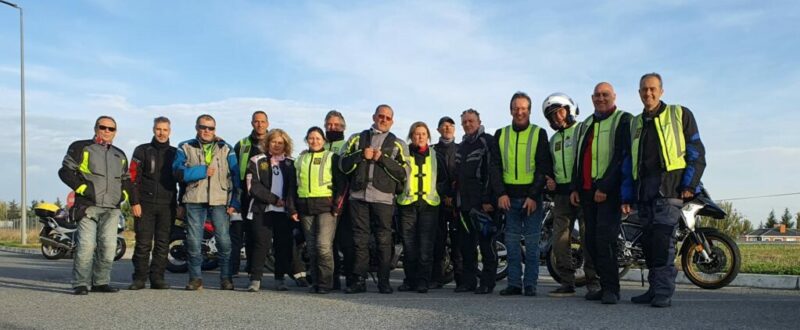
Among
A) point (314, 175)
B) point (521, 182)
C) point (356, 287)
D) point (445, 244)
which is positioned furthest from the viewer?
point (445, 244)

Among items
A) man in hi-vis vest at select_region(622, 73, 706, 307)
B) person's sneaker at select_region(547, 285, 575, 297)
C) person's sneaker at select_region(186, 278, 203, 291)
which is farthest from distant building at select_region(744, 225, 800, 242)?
person's sneaker at select_region(186, 278, 203, 291)

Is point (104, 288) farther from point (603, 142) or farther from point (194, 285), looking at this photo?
point (603, 142)

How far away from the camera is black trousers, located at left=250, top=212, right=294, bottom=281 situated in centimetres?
735

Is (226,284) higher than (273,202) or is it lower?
lower

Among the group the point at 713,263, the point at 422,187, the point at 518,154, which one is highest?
the point at 518,154

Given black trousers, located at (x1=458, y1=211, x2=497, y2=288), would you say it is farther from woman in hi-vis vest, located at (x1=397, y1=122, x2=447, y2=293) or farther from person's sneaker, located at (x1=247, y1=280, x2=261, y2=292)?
person's sneaker, located at (x1=247, y1=280, x2=261, y2=292)

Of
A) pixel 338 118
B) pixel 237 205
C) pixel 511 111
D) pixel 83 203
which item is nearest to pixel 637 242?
pixel 511 111

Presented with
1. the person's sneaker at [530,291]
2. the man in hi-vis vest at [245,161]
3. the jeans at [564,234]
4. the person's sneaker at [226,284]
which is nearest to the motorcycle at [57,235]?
the man in hi-vis vest at [245,161]

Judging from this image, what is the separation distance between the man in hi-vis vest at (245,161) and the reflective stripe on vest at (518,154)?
2.61 m

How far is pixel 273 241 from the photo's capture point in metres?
7.69

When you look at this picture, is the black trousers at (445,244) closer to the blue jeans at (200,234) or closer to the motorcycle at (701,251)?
the motorcycle at (701,251)

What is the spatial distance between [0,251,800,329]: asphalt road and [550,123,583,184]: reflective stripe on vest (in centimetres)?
114

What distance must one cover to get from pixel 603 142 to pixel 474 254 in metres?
1.86

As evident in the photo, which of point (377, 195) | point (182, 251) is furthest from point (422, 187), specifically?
point (182, 251)
